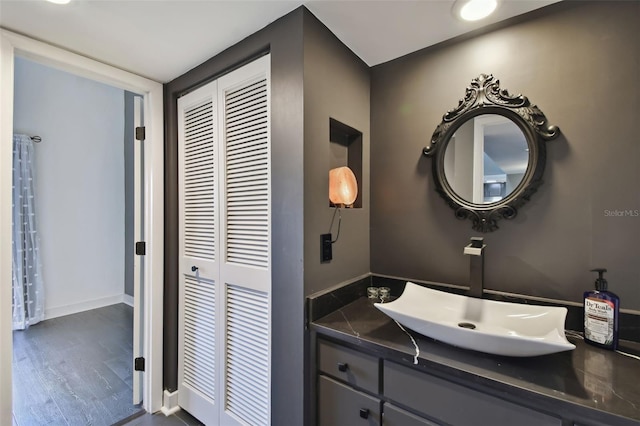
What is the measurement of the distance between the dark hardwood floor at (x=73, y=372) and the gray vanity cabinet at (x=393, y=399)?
1590mm

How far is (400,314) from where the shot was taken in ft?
3.43

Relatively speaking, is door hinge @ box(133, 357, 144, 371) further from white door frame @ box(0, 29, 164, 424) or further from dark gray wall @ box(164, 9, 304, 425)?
dark gray wall @ box(164, 9, 304, 425)

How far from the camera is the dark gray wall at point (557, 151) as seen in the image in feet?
3.61

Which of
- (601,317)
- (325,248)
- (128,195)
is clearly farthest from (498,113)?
(128,195)

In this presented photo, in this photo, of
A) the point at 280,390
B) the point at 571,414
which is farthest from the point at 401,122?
the point at 280,390

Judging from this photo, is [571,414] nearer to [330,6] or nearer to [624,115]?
[624,115]

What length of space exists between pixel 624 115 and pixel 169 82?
8.14 ft

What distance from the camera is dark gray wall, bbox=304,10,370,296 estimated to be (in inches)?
48.9

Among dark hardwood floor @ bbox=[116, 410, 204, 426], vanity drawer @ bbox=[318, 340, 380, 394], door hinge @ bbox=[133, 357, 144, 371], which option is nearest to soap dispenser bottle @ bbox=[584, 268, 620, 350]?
vanity drawer @ bbox=[318, 340, 380, 394]

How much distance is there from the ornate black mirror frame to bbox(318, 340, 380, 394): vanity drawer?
0.86 meters

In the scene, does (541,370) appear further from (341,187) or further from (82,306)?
(82,306)

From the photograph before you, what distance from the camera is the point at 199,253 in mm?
1772

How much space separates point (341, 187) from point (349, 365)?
0.79 m

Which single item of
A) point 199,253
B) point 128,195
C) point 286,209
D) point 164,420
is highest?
point 128,195
